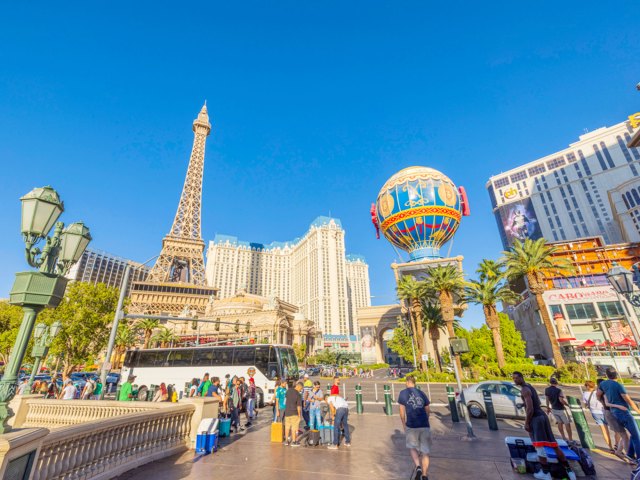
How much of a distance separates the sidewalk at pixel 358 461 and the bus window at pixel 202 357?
12210mm

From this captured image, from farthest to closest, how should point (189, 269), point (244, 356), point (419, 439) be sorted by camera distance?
point (189, 269)
point (244, 356)
point (419, 439)

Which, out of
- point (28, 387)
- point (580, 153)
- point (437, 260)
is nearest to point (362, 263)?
point (580, 153)

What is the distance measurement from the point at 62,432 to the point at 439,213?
42618mm

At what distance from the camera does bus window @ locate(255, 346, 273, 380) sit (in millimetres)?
19906

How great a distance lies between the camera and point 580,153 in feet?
345

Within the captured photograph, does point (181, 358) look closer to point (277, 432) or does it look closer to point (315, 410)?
point (277, 432)

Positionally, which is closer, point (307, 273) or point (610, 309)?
point (610, 309)

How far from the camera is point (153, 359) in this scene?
22328 millimetres

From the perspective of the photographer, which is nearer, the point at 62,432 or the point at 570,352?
the point at 62,432

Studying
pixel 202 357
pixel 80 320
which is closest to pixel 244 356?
pixel 202 357

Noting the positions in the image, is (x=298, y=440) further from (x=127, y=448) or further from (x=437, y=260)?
(x=437, y=260)

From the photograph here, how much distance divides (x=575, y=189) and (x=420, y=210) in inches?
3684

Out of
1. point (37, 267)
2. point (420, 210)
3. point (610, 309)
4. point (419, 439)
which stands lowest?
point (419, 439)

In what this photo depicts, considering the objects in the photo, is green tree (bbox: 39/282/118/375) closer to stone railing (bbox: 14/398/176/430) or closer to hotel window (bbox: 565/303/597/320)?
stone railing (bbox: 14/398/176/430)
